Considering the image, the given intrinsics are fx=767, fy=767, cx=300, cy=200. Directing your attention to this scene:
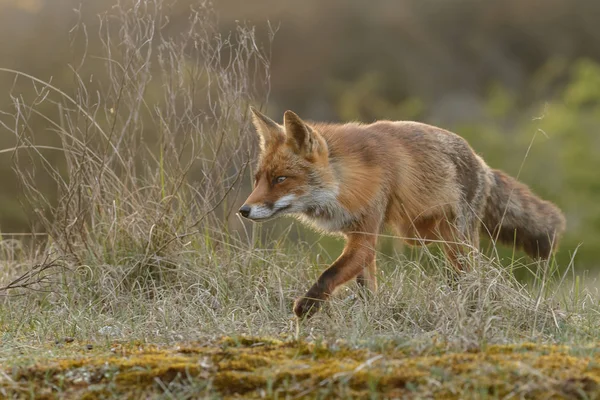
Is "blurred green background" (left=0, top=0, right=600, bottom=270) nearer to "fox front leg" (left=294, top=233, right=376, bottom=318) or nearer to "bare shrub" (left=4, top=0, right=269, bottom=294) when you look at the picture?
"bare shrub" (left=4, top=0, right=269, bottom=294)

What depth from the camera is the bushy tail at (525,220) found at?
19.8 feet

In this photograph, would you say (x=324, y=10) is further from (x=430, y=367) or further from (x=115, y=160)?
(x=430, y=367)

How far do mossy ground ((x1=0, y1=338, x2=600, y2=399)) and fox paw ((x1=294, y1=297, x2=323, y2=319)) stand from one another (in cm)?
121

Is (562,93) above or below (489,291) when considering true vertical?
below

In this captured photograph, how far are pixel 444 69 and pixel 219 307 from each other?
83.8 feet

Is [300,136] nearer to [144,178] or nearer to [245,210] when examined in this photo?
[245,210]

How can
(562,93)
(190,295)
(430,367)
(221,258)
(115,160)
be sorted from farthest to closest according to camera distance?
(562,93) → (115,160) → (221,258) → (190,295) → (430,367)

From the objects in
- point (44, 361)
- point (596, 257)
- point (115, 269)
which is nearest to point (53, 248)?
point (115, 269)

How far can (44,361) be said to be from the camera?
10.8 feet

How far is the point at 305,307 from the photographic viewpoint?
4.55 meters

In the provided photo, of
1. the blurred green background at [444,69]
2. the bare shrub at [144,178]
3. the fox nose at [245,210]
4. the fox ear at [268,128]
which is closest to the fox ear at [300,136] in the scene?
the fox ear at [268,128]

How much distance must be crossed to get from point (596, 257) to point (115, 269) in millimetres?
14180

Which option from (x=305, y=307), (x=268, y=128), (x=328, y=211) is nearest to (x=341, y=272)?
(x=305, y=307)

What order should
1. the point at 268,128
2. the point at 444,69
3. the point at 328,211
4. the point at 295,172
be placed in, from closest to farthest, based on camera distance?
the point at 295,172 < the point at 328,211 < the point at 268,128 < the point at 444,69
